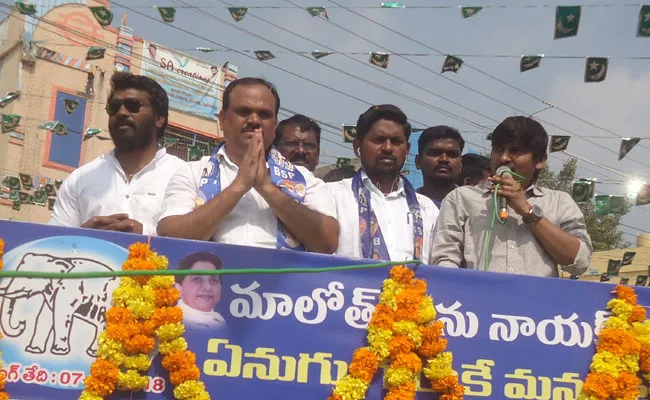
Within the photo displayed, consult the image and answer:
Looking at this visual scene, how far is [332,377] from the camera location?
264 centimetres

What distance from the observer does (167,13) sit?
27.8ft

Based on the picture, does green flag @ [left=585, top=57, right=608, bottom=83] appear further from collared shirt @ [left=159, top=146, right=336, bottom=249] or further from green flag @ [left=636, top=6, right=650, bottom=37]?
collared shirt @ [left=159, top=146, right=336, bottom=249]

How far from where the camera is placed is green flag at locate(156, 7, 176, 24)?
843cm

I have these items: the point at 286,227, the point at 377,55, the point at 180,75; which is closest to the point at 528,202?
the point at 286,227

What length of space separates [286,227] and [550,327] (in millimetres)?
1181

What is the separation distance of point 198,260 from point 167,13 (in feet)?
21.3

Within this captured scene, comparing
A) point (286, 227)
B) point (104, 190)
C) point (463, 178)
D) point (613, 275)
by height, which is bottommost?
point (286, 227)

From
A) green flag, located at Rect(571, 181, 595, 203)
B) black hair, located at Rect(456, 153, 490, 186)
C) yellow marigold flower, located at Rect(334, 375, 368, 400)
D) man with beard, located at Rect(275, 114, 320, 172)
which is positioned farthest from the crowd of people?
green flag, located at Rect(571, 181, 595, 203)

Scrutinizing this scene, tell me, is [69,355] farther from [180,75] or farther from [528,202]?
[180,75]

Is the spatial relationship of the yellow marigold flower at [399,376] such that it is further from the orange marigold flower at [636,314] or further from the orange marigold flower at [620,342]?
the orange marigold flower at [636,314]

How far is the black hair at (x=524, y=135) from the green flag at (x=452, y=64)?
5568 mm

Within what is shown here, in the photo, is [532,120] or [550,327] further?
[532,120]

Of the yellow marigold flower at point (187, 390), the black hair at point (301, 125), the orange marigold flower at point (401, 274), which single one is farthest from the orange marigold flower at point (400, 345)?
the black hair at point (301, 125)

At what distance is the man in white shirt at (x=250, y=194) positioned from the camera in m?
2.89
